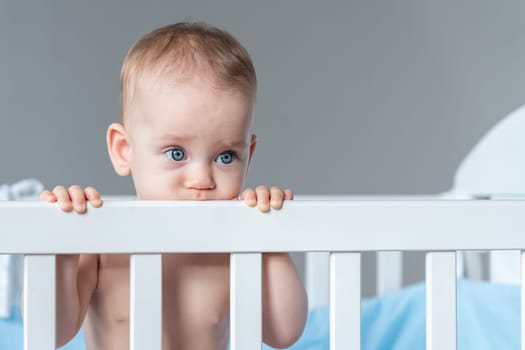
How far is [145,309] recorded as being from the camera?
79cm

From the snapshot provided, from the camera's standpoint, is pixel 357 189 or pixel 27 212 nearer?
pixel 27 212

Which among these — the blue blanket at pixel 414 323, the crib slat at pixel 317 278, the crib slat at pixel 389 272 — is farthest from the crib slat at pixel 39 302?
the crib slat at pixel 389 272

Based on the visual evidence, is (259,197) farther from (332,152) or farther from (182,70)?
(332,152)

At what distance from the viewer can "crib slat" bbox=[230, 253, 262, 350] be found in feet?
2.64

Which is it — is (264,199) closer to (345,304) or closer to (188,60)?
(345,304)

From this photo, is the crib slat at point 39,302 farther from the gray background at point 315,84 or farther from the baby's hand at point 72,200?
the gray background at point 315,84

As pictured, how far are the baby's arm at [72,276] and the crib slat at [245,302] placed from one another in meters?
0.15

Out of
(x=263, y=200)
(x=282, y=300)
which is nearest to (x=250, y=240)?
(x=263, y=200)

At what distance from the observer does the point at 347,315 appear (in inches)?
32.4

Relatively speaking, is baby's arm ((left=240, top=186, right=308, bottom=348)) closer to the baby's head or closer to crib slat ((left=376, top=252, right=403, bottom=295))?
the baby's head

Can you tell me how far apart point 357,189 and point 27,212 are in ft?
6.53

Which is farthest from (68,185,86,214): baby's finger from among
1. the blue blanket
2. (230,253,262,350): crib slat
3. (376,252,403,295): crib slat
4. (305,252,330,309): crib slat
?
(376,252,403,295): crib slat

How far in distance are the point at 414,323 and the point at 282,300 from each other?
0.76m

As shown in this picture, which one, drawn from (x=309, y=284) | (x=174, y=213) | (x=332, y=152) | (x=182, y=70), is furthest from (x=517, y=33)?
(x=174, y=213)
